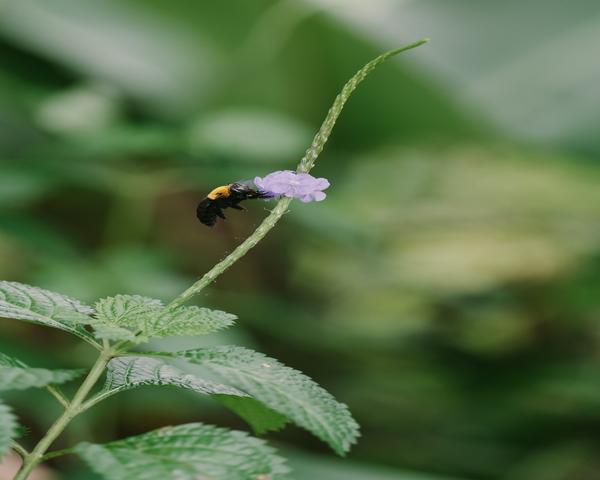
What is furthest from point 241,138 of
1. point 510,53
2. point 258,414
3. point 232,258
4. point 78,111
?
point 510,53

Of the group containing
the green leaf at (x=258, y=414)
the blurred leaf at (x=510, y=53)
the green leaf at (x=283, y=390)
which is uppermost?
the blurred leaf at (x=510, y=53)

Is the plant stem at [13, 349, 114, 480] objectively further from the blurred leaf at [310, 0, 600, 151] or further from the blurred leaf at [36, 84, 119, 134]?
the blurred leaf at [310, 0, 600, 151]

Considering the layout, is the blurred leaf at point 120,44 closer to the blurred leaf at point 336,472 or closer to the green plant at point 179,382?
the blurred leaf at point 336,472

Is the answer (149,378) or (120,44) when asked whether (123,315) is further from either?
(120,44)

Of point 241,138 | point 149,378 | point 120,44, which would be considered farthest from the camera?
point 120,44

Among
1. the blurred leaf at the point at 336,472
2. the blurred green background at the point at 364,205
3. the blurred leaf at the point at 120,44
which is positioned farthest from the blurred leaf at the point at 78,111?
the blurred leaf at the point at 336,472

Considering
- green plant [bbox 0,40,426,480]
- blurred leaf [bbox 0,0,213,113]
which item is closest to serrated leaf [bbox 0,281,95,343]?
green plant [bbox 0,40,426,480]

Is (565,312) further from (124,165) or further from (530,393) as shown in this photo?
(124,165)
